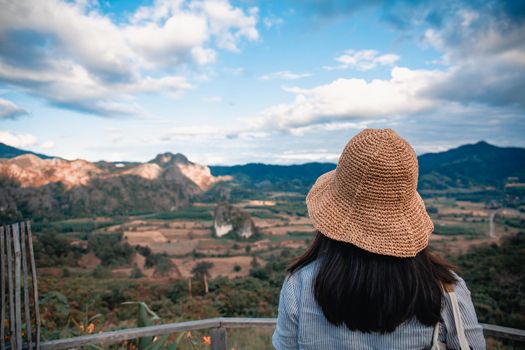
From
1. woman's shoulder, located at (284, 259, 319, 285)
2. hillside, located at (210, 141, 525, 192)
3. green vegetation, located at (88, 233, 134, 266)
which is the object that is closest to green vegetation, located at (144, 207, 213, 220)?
green vegetation, located at (88, 233, 134, 266)

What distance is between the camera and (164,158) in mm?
123125

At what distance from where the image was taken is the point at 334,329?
106cm

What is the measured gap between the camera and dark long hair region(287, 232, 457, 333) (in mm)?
978

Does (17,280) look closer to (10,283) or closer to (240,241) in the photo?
(10,283)

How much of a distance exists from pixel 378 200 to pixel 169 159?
127 meters

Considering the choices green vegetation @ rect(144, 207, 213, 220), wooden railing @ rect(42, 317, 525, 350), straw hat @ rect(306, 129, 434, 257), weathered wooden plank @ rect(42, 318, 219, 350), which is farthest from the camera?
green vegetation @ rect(144, 207, 213, 220)

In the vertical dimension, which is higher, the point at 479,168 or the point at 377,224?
the point at 377,224

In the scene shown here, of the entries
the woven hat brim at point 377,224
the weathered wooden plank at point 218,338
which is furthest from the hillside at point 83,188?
the woven hat brim at point 377,224

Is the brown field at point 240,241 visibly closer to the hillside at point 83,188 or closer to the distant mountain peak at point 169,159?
the hillside at point 83,188

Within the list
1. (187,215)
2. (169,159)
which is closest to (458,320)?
(187,215)

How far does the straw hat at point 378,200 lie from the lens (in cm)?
97

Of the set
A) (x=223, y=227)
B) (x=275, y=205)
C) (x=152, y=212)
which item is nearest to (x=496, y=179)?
(x=275, y=205)

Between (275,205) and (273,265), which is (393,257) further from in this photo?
(275,205)

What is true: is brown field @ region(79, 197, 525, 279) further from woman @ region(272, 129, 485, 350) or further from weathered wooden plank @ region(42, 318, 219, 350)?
woman @ region(272, 129, 485, 350)
